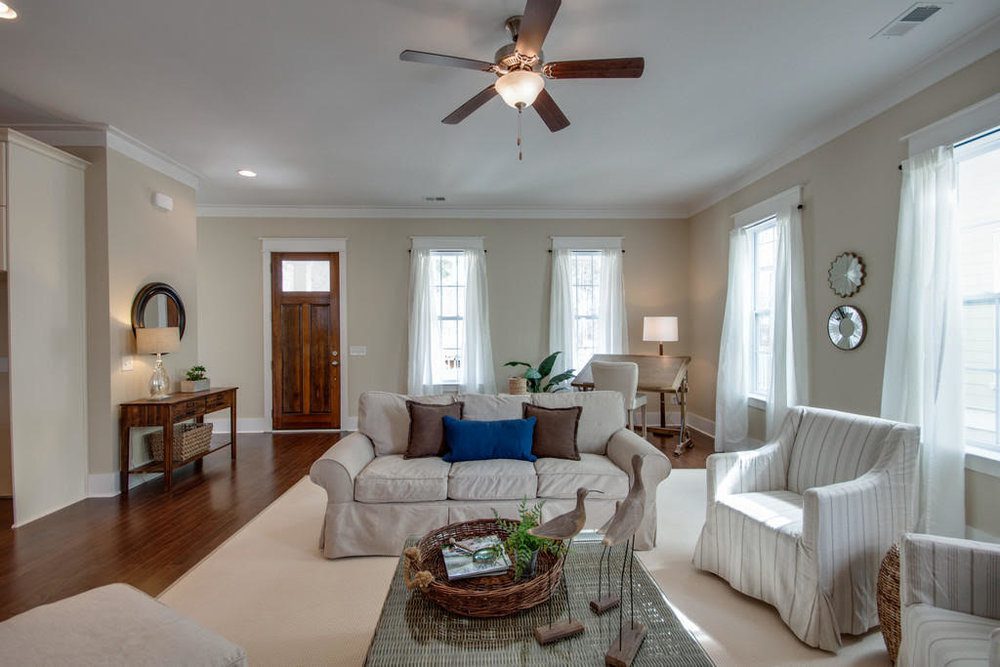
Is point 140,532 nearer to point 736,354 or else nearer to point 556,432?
point 556,432

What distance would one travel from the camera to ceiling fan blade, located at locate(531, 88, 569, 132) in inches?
103

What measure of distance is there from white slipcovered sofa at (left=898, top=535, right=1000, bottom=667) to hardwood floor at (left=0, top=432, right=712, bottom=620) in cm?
299

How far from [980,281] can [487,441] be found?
9.87 ft

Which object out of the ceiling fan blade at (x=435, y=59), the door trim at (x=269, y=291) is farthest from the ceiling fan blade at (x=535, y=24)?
the door trim at (x=269, y=291)

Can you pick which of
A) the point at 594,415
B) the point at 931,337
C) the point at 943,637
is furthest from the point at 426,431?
the point at 931,337

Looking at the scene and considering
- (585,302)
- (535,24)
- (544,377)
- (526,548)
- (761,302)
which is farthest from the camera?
(585,302)

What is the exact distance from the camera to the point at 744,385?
4.83m

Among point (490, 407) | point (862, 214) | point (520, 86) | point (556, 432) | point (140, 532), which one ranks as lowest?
point (140, 532)

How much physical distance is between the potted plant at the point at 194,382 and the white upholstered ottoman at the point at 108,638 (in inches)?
133

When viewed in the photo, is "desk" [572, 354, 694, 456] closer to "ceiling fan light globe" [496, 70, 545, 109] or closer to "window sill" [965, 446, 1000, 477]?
"window sill" [965, 446, 1000, 477]

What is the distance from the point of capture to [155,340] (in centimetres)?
397

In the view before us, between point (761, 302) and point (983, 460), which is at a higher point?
point (761, 302)

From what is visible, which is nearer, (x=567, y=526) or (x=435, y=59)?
(x=567, y=526)

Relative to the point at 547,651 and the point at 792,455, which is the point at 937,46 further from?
the point at 547,651
